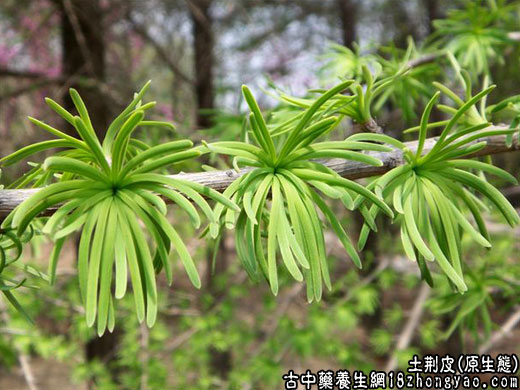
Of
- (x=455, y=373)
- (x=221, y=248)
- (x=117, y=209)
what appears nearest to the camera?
(x=117, y=209)

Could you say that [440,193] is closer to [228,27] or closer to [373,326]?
[228,27]

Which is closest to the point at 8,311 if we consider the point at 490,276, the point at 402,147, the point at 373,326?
the point at 490,276

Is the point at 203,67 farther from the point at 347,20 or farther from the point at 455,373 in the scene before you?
the point at 455,373

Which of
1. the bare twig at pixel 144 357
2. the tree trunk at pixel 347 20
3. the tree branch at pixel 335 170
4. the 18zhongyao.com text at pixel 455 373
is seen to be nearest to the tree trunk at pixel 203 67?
the tree trunk at pixel 347 20

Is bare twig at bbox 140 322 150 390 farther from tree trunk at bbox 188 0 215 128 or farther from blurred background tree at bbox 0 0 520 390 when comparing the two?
tree trunk at bbox 188 0 215 128

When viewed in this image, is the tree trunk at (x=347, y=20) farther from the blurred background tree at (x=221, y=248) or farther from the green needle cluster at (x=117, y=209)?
the green needle cluster at (x=117, y=209)

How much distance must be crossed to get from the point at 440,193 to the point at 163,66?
2.92 meters

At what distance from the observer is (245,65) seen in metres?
3.25

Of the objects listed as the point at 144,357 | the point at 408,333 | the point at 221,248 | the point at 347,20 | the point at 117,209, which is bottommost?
the point at 144,357

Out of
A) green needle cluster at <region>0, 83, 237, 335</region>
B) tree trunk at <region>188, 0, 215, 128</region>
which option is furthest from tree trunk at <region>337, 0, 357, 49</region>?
green needle cluster at <region>0, 83, 237, 335</region>

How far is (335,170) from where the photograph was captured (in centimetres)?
36

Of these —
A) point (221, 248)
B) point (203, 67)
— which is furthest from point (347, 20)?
point (221, 248)

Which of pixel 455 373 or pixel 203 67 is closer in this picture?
pixel 455 373

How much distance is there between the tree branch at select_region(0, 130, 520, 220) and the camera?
317mm
